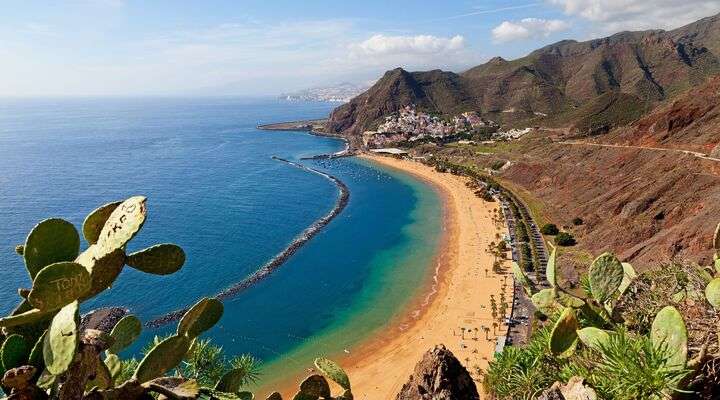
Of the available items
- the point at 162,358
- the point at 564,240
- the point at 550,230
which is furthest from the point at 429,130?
the point at 162,358

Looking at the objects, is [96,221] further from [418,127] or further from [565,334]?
[418,127]

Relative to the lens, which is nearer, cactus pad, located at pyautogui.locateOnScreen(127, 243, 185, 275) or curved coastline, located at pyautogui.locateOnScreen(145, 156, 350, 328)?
cactus pad, located at pyautogui.locateOnScreen(127, 243, 185, 275)

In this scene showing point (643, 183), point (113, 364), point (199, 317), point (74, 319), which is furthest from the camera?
point (643, 183)

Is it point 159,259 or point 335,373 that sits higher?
point 159,259

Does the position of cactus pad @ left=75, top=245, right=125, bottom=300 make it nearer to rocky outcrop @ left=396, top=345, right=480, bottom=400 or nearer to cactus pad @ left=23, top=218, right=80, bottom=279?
cactus pad @ left=23, top=218, right=80, bottom=279

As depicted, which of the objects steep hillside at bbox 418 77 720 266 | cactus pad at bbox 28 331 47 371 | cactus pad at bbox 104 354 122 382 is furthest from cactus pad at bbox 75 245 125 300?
steep hillside at bbox 418 77 720 266

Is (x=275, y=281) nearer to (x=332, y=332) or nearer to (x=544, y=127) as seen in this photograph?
(x=332, y=332)
